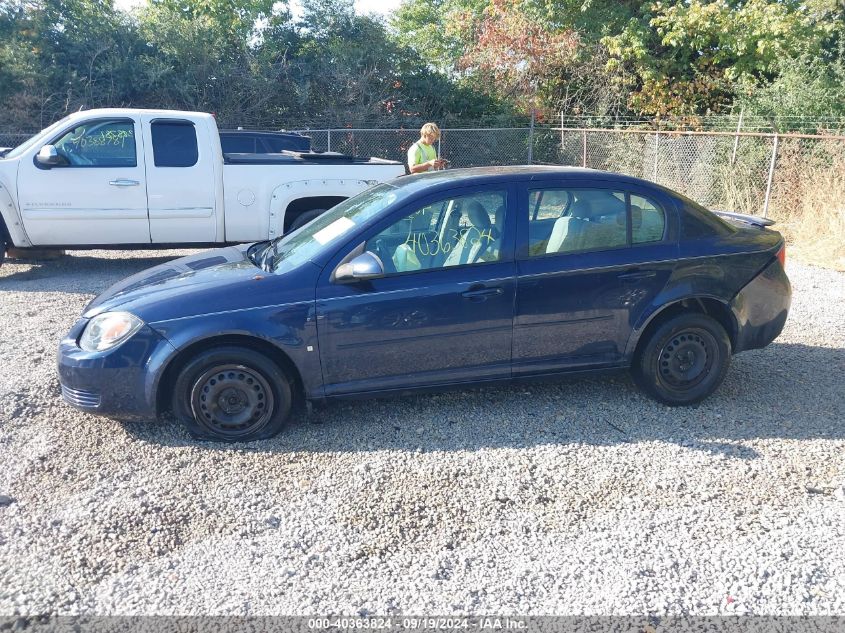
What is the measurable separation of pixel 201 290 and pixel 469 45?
20.9m

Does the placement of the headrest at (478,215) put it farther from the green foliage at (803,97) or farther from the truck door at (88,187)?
the green foliage at (803,97)

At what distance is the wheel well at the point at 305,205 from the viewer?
919 cm

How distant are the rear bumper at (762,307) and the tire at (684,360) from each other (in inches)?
6.5

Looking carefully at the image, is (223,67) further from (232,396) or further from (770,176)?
(232,396)

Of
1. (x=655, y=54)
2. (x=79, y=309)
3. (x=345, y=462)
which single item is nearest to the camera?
(x=345, y=462)

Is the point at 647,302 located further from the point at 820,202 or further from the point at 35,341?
the point at 820,202

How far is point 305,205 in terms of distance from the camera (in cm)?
922

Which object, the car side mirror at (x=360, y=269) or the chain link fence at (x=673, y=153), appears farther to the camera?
the chain link fence at (x=673, y=153)

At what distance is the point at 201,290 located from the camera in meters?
4.49

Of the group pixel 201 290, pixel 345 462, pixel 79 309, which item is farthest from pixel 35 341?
pixel 345 462

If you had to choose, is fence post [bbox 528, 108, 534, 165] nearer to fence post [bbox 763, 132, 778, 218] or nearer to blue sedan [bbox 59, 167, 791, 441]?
fence post [bbox 763, 132, 778, 218]

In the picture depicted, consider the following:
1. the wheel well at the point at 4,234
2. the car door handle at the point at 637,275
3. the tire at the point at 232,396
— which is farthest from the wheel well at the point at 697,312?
the wheel well at the point at 4,234

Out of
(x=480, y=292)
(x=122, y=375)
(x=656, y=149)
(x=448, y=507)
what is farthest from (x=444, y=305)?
(x=656, y=149)

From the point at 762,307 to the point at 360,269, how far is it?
2800mm
